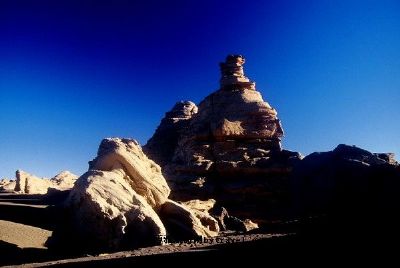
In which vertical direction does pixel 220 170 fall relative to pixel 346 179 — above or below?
above

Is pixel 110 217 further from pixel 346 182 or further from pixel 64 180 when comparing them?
pixel 64 180

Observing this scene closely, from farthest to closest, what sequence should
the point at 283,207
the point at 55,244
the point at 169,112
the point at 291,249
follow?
1. the point at 169,112
2. the point at 283,207
3. the point at 55,244
4. the point at 291,249

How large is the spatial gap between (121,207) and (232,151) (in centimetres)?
3072

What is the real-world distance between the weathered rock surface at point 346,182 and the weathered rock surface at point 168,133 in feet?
114

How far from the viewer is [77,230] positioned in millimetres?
12266

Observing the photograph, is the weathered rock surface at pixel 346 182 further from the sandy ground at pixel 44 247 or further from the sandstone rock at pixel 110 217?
the sandstone rock at pixel 110 217

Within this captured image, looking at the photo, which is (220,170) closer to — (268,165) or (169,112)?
(268,165)

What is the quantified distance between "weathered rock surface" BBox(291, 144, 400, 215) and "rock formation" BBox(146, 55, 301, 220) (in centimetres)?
1562

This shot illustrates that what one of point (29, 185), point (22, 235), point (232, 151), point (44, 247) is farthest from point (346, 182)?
point (29, 185)

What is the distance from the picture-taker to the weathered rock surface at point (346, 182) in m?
12.2

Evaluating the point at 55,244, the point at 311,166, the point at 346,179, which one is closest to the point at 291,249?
the point at 55,244

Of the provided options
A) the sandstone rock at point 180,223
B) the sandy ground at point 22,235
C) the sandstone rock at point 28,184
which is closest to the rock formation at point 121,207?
the sandstone rock at point 180,223

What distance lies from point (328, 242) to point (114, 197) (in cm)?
773

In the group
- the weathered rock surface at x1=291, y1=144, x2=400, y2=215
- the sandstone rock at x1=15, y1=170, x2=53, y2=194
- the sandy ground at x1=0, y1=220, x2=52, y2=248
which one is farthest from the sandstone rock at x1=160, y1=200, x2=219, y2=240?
the sandstone rock at x1=15, y1=170, x2=53, y2=194
